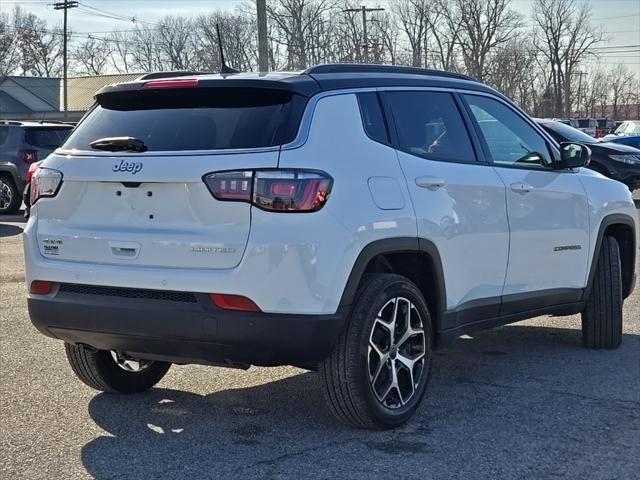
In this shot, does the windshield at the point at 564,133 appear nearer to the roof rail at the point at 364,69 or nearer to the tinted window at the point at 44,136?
the tinted window at the point at 44,136

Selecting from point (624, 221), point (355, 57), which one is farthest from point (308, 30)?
point (624, 221)

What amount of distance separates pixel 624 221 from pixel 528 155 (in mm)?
1184

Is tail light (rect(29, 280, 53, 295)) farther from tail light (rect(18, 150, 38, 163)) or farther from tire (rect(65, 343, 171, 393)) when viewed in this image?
tail light (rect(18, 150, 38, 163))

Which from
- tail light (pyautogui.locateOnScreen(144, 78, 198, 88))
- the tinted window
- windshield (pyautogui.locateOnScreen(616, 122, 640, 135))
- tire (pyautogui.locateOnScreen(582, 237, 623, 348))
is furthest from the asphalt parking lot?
windshield (pyautogui.locateOnScreen(616, 122, 640, 135))

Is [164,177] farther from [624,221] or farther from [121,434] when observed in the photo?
[624,221]

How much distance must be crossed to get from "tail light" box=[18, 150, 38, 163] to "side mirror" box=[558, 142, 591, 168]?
13.6 m

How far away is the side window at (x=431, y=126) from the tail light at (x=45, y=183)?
69.6 inches

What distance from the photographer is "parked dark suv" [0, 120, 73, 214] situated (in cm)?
1770

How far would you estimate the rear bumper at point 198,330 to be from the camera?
166 inches

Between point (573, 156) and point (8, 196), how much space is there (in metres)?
13.7

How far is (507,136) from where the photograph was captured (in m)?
5.96

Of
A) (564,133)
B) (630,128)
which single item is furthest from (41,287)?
(630,128)

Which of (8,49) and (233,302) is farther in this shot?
(8,49)

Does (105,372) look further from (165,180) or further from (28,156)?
(28,156)
